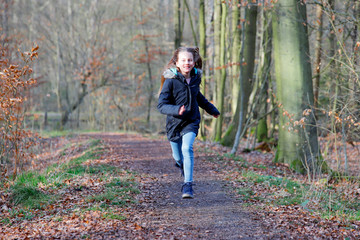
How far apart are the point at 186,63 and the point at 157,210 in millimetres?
2283

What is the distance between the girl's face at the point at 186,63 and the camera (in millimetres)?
5434

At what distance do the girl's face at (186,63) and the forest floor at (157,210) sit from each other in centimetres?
210

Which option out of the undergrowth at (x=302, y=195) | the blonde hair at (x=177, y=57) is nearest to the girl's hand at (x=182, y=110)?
the blonde hair at (x=177, y=57)

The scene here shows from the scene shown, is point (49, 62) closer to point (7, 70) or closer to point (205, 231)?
point (7, 70)

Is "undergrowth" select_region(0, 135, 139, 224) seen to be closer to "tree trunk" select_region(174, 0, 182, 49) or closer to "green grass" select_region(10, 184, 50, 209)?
"green grass" select_region(10, 184, 50, 209)

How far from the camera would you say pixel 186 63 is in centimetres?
543

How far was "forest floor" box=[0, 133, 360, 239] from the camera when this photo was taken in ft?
14.1

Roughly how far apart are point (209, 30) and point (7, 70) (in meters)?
16.0

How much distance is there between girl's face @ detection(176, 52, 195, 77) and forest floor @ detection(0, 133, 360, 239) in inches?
82.6

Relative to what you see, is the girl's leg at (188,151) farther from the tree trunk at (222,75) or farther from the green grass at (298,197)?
the tree trunk at (222,75)

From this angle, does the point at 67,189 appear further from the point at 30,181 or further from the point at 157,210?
the point at 157,210

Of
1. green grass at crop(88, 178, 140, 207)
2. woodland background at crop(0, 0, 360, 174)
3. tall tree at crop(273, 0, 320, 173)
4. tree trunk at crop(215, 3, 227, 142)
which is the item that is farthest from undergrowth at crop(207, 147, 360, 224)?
tree trunk at crop(215, 3, 227, 142)

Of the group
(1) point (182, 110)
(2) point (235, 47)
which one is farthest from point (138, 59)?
(1) point (182, 110)

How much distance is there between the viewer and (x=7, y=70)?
622cm
